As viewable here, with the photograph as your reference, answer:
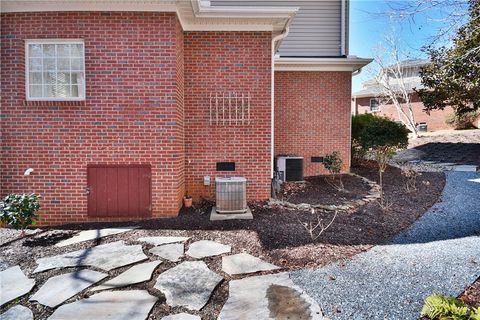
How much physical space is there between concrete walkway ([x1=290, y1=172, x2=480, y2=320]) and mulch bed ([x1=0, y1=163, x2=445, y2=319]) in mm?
275

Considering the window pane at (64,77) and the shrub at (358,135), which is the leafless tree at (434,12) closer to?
the window pane at (64,77)

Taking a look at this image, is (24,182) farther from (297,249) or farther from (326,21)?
(326,21)

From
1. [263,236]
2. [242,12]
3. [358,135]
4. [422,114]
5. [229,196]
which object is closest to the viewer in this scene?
[263,236]

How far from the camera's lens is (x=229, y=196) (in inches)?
227

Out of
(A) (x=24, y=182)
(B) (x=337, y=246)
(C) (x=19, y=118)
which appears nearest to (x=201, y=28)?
(C) (x=19, y=118)

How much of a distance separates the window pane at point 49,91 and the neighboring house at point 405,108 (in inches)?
748

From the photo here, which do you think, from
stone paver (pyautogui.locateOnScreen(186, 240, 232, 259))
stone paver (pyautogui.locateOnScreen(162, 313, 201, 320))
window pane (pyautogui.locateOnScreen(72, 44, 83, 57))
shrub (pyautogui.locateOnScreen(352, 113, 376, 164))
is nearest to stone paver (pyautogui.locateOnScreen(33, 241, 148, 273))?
stone paver (pyautogui.locateOnScreen(186, 240, 232, 259))

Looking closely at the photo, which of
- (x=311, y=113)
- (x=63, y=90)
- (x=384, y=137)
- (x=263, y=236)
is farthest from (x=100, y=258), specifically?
(x=384, y=137)

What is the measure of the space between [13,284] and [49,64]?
12.9 ft

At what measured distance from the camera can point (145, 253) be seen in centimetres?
404

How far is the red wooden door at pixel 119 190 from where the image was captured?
222 inches

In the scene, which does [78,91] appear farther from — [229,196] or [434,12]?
[434,12]

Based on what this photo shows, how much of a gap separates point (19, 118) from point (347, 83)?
339 inches

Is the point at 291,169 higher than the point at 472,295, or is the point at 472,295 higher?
the point at 291,169
